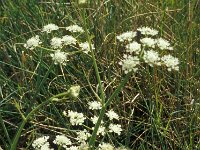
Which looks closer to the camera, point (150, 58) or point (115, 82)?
point (150, 58)

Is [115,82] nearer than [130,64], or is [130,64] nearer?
[130,64]

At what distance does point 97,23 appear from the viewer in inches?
78.7

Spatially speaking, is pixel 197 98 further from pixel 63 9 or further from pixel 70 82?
pixel 63 9

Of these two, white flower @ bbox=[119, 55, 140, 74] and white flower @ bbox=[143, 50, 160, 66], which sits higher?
white flower @ bbox=[143, 50, 160, 66]

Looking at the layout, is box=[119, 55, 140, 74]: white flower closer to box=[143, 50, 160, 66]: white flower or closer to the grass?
box=[143, 50, 160, 66]: white flower

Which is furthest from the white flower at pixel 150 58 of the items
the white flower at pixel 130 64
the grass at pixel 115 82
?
the grass at pixel 115 82

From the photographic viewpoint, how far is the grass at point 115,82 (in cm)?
157

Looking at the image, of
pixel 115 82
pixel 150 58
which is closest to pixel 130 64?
pixel 150 58

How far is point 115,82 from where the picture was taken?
5.79 feet

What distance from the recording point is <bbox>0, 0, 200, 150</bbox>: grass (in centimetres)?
157

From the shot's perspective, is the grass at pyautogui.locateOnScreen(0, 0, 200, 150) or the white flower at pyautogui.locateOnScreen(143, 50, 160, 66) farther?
the grass at pyautogui.locateOnScreen(0, 0, 200, 150)

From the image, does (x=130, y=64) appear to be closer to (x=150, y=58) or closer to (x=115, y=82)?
(x=150, y=58)

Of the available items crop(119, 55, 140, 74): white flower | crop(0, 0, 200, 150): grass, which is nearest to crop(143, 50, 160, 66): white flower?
crop(119, 55, 140, 74): white flower

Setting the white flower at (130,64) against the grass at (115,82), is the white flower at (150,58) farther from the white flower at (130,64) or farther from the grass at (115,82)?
the grass at (115,82)
